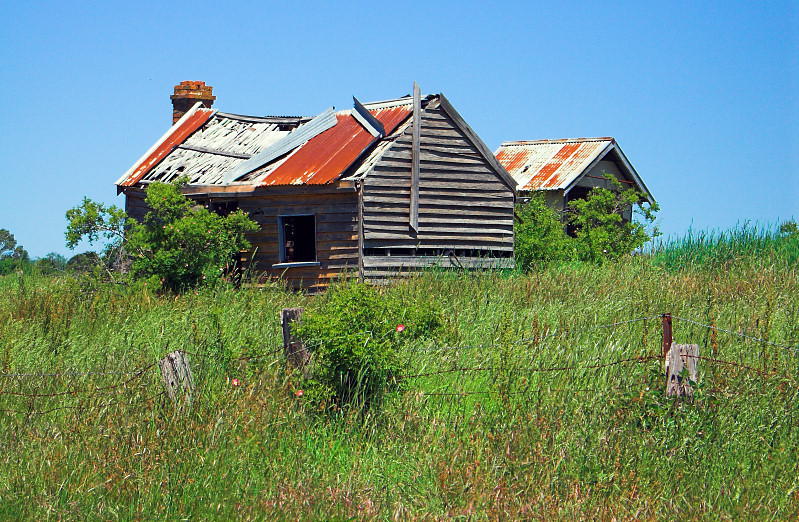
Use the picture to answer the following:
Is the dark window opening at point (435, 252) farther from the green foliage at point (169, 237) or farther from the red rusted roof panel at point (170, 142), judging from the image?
the red rusted roof panel at point (170, 142)

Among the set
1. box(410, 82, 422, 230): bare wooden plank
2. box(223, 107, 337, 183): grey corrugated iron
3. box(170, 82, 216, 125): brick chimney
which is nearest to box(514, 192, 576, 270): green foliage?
box(410, 82, 422, 230): bare wooden plank

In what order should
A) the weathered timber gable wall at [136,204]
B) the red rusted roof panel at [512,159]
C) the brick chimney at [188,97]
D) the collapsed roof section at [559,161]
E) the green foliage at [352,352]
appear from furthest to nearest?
the red rusted roof panel at [512,159] < the collapsed roof section at [559,161] < the brick chimney at [188,97] < the weathered timber gable wall at [136,204] < the green foliage at [352,352]

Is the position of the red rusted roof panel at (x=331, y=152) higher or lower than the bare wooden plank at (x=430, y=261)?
higher

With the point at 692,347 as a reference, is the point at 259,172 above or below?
above

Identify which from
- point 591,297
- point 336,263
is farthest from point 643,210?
point 591,297

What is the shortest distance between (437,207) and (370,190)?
6.47 feet

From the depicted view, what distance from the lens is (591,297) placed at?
12031 mm

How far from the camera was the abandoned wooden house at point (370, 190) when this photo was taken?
17031mm

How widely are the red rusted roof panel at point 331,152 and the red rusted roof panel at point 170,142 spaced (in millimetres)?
5044

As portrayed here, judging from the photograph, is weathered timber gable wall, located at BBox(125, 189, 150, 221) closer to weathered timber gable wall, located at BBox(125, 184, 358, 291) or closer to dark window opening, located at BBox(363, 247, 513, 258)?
weathered timber gable wall, located at BBox(125, 184, 358, 291)

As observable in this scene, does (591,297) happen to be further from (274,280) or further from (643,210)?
(643,210)

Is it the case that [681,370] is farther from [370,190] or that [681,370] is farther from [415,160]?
[415,160]

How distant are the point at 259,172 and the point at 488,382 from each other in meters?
12.2

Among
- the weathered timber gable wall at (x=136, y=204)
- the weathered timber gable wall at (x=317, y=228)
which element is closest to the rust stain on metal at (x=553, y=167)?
the weathered timber gable wall at (x=317, y=228)
